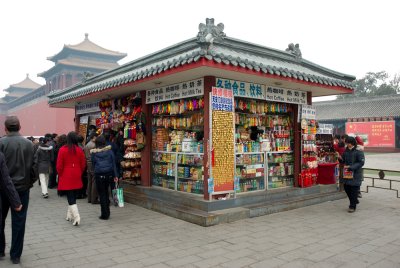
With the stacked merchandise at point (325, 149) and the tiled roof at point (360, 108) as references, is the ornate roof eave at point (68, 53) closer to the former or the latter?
the tiled roof at point (360, 108)

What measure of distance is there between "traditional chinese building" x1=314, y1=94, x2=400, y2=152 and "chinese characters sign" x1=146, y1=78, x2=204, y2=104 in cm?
3168

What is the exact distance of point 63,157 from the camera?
5.81m

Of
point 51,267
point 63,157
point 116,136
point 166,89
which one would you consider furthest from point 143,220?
point 116,136

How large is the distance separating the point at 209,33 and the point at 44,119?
102ft

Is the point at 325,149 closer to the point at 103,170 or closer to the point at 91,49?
the point at 103,170

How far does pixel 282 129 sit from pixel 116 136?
4784 mm

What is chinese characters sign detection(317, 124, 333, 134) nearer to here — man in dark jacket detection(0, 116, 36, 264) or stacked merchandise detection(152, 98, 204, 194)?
stacked merchandise detection(152, 98, 204, 194)

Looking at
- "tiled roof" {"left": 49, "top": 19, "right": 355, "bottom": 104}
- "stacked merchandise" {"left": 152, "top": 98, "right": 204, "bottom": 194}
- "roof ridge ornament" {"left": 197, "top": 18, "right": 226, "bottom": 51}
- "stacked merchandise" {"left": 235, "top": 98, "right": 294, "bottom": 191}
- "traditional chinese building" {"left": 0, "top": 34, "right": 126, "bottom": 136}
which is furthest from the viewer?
"traditional chinese building" {"left": 0, "top": 34, "right": 126, "bottom": 136}

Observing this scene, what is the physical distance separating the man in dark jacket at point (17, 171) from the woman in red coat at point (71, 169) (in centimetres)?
134

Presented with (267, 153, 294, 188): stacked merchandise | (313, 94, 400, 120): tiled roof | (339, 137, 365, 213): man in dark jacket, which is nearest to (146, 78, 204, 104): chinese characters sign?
(267, 153, 294, 188): stacked merchandise

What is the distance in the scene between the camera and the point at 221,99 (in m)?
6.71

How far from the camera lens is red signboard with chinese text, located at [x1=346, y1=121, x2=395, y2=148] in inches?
1286

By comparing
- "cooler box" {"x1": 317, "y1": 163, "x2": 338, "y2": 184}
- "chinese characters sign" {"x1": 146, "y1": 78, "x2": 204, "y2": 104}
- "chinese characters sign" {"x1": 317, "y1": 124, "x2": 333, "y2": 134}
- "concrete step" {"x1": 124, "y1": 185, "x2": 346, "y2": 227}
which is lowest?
"concrete step" {"x1": 124, "y1": 185, "x2": 346, "y2": 227}

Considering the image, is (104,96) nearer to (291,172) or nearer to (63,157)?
(63,157)
